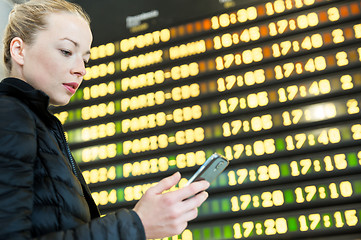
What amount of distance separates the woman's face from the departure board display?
5.95ft

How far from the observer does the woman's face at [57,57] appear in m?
0.90

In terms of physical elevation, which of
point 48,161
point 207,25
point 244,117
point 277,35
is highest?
point 207,25

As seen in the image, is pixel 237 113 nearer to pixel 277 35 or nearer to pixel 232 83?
pixel 232 83

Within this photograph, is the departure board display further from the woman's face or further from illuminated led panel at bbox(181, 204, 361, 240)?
the woman's face

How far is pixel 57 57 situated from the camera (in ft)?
2.96

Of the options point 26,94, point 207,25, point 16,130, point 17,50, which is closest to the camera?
point 16,130

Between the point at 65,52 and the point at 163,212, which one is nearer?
the point at 163,212

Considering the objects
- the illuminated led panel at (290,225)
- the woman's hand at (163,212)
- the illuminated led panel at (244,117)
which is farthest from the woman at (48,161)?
the illuminated led panel at (244,117)

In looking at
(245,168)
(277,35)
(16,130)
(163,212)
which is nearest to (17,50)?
(16,130)

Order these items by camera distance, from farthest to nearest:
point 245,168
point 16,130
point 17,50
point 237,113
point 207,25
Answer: point 207,25 → point 237,113 → point 245,168 → point 17,50 → point 16,130

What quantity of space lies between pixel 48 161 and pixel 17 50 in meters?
0.32

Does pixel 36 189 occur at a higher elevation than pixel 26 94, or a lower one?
lower

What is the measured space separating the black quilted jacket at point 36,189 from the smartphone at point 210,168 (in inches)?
7.4

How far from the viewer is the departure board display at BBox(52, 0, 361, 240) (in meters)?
2.43
